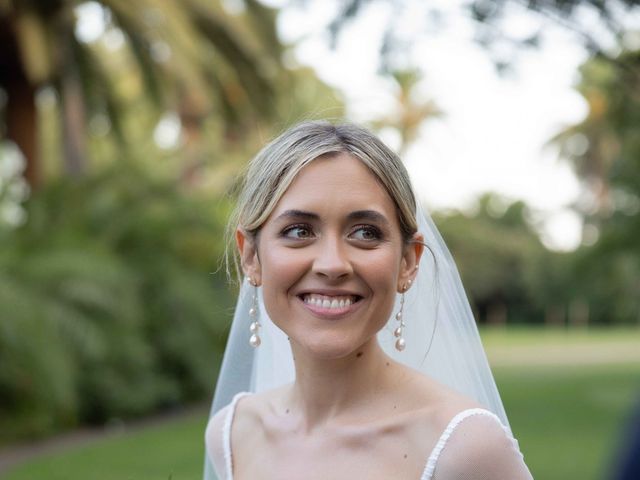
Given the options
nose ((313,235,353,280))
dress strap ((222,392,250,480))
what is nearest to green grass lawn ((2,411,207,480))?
dress strap ((222,392,250,480))

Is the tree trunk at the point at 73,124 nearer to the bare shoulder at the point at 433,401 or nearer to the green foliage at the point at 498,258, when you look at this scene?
the bare shoulder at the point at 433,401

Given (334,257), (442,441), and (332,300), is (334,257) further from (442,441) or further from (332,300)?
(442,441)

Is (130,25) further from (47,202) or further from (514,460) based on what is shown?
(514,460)

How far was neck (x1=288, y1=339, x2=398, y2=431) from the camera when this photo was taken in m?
1.99

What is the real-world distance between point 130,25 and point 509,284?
46.4 meters

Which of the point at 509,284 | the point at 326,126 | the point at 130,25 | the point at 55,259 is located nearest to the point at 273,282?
the point at 326,126

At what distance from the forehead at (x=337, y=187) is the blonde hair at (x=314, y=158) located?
1 cm

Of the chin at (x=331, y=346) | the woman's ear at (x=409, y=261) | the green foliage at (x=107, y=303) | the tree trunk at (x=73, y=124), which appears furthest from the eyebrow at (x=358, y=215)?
the tree trunk at (x=73, y=124)

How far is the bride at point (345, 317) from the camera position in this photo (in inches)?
71.6

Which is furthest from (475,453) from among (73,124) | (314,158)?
(73,124)

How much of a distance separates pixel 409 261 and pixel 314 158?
28cm

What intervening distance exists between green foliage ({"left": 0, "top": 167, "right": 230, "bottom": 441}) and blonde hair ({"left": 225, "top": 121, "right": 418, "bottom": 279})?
8800 millimetres

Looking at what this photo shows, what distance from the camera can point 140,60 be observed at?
560 inches

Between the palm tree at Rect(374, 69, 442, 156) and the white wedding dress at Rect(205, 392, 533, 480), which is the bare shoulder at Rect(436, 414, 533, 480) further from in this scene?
the palm tree at Rect(374, 69, 442, 156)
